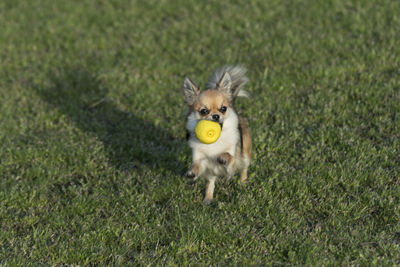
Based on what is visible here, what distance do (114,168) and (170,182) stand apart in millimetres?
1042

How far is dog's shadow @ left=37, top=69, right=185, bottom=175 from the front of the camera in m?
7.08

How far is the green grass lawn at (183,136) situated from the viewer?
16.7ft

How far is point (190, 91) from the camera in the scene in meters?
5.92

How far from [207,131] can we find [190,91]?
0.87 meters

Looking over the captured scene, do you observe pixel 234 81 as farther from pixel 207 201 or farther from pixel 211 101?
pixel 207 201

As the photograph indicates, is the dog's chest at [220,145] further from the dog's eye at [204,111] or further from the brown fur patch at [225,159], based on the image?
the dog's eye at [204,111]

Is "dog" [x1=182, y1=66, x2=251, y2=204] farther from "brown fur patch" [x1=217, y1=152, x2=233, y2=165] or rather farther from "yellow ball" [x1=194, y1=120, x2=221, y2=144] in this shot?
"yellow ball" [x1=194, y1=120, x2=221, y2=144]

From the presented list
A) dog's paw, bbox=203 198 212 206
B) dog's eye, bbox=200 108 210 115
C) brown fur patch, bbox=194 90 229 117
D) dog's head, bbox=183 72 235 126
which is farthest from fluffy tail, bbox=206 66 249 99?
dog's paw, bbox=203 198 212 206

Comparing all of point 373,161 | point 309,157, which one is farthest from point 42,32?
point 373,161

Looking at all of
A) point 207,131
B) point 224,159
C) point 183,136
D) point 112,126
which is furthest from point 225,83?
point 112,126

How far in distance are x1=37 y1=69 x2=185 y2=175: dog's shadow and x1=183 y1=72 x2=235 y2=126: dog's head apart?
1359 millimetres

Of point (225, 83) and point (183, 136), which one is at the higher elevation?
point (225, 83)

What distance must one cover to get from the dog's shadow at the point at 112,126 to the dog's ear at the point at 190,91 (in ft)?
4.30

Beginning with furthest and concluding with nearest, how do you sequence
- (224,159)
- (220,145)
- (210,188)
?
(210,188) < (220,145) < (224,159)
